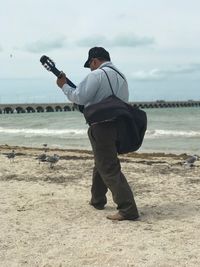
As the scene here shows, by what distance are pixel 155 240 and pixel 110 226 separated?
0.62 m

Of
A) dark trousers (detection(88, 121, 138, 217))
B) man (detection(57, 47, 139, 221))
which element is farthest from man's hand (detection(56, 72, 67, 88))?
dark trousers (detection(88, 121, 138, 217))

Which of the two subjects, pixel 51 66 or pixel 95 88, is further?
pixel 51 66

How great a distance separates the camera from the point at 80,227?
511 centimetres

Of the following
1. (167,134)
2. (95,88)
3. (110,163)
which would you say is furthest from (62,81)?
(167,134)

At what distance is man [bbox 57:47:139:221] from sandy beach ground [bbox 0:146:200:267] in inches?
10.0

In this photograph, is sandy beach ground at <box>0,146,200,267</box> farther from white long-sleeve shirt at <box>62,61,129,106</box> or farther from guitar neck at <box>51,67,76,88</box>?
guitar neck at <box>51,67,76,88</box>

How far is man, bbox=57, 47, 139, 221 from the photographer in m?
5.16

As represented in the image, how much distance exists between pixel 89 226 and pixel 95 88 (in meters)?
1.38

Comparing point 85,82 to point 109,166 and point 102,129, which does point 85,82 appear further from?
point 109,166

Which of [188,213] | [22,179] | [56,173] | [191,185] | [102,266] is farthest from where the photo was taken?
[56,173]

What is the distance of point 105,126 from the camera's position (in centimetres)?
518

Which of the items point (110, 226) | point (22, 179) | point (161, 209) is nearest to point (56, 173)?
point (22, 179)

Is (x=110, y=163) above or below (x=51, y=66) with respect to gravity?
below

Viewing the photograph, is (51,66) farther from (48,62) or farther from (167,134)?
(167,134)
